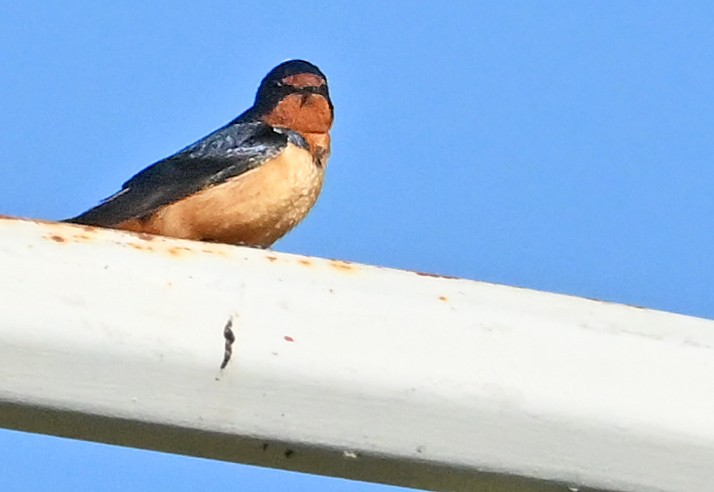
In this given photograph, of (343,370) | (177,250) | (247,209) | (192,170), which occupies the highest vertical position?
(192,170)

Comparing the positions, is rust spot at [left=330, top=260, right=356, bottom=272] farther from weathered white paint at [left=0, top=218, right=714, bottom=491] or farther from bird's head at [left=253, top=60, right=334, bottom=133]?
bird's head at [left=253, top=60, right=334, bottom=133]

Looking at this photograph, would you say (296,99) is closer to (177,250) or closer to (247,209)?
(247,209)

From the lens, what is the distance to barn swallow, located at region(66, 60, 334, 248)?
10.2ft

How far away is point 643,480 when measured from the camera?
4.57 ft

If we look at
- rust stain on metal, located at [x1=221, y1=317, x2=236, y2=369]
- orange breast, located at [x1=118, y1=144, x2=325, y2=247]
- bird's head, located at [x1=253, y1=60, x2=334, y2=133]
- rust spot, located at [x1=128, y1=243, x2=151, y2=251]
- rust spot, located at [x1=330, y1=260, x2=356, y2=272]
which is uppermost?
bird's head, located at [x1=253, y1=60, x2=334, y2=133]

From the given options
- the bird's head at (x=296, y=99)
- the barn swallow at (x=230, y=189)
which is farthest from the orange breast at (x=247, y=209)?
the bird's head at (x=296, y=99)

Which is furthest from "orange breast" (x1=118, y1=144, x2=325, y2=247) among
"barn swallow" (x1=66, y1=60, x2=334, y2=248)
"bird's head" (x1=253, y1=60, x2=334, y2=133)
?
"bird's head" (x1=253, y1=60, x2=334, y2=133)

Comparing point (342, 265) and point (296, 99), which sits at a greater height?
point (296, 99)

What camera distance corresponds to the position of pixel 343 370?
4.54ft

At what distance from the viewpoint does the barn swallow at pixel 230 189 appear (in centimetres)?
311

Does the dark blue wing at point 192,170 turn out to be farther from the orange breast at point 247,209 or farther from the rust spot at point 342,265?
the rust spot at point 342,265

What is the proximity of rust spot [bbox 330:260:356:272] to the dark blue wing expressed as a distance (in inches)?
66.2

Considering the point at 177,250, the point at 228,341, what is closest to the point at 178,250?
the point at 177,250

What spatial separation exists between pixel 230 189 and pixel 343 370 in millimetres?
1809
